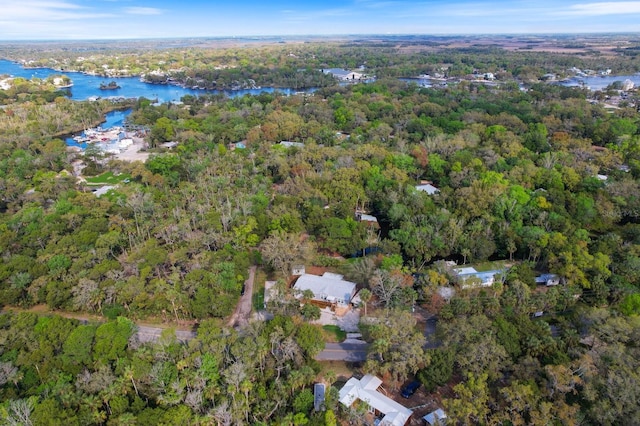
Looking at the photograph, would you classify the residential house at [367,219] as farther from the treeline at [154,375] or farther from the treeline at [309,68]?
the treeline at [309,68]

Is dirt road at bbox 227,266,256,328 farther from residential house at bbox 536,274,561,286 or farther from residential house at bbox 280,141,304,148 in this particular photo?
residential house at bbox 280,141,304,148

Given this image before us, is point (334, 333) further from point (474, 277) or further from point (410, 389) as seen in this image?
point (474, 277)

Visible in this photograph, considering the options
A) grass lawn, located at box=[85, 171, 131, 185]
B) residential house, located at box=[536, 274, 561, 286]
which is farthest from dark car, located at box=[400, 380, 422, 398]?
grass lawn, located at box=[85, 171, 131, 185]

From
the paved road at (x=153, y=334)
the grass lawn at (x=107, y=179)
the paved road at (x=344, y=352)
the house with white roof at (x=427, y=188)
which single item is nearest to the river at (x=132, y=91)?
the grass lawn at (x=107, y=179)

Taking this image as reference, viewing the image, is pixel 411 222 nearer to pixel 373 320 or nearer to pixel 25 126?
pixel 373 320

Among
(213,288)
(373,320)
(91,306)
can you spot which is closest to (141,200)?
(91,306)
